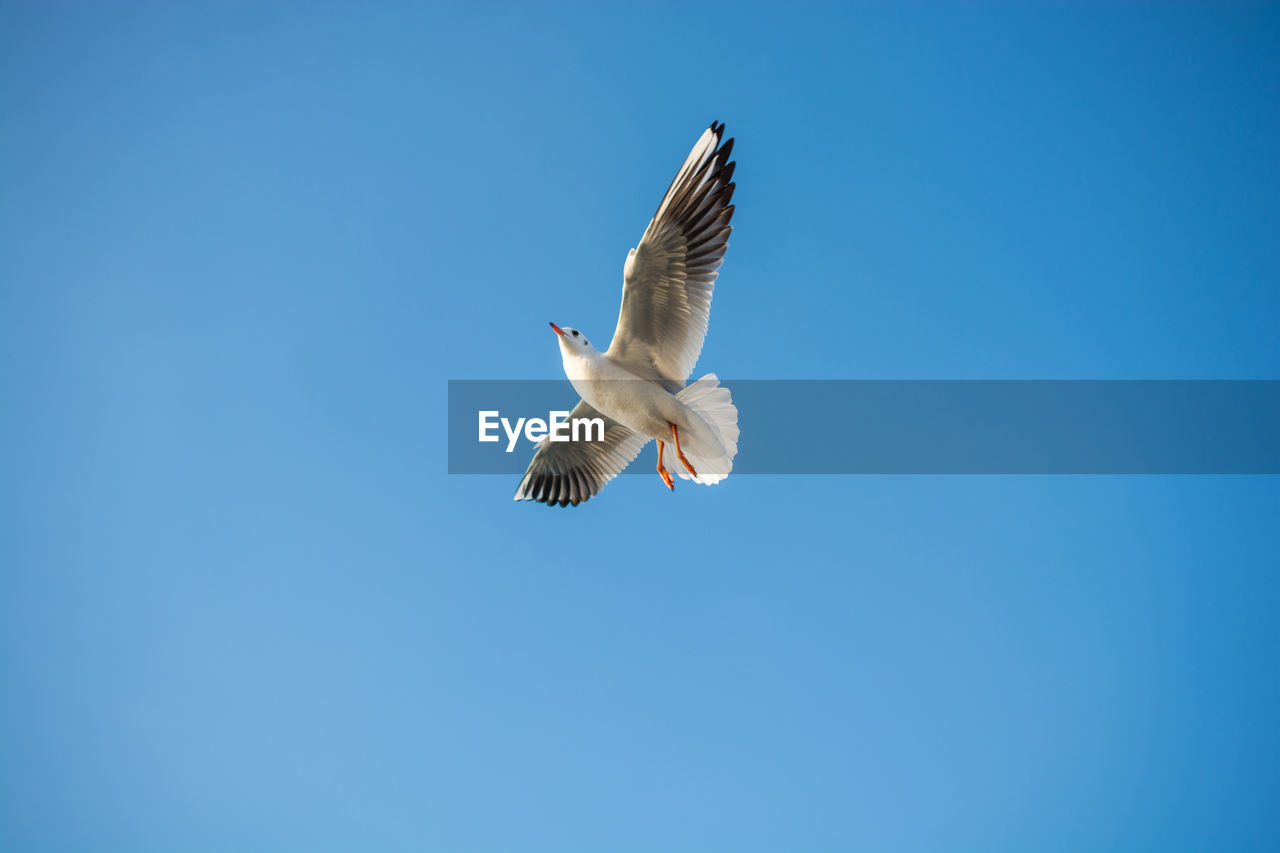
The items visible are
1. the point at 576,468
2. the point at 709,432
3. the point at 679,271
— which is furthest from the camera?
the point at 576,468

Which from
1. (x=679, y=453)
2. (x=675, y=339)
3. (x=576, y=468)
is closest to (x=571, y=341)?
(x=675, y=339)

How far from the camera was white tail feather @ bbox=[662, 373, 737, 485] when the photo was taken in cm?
413

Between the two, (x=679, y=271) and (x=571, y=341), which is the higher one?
(x=679, y=271)

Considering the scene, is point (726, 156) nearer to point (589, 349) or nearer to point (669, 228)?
point (669, 228)

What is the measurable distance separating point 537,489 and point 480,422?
1.84 ft

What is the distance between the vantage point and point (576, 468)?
17.4ft

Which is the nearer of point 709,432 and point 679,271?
point 679,271

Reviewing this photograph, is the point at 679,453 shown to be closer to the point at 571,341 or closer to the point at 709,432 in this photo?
the point at 709,432

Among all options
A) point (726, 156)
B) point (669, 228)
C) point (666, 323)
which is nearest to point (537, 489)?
point (666, 323)

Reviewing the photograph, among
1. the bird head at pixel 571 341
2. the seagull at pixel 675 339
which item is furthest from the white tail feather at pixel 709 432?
the bird head at pixel 571 341

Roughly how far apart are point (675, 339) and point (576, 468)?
135 centimetres

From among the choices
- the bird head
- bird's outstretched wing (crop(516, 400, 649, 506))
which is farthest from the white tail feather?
bird's outstretched wing (crop(516, 400, 649, 506))

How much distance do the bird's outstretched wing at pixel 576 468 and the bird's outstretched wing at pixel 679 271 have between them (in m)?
1.00

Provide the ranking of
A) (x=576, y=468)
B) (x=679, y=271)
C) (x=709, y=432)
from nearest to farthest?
(x=679, y=271) < (x=709, y=432) < (x=576, y=468)
